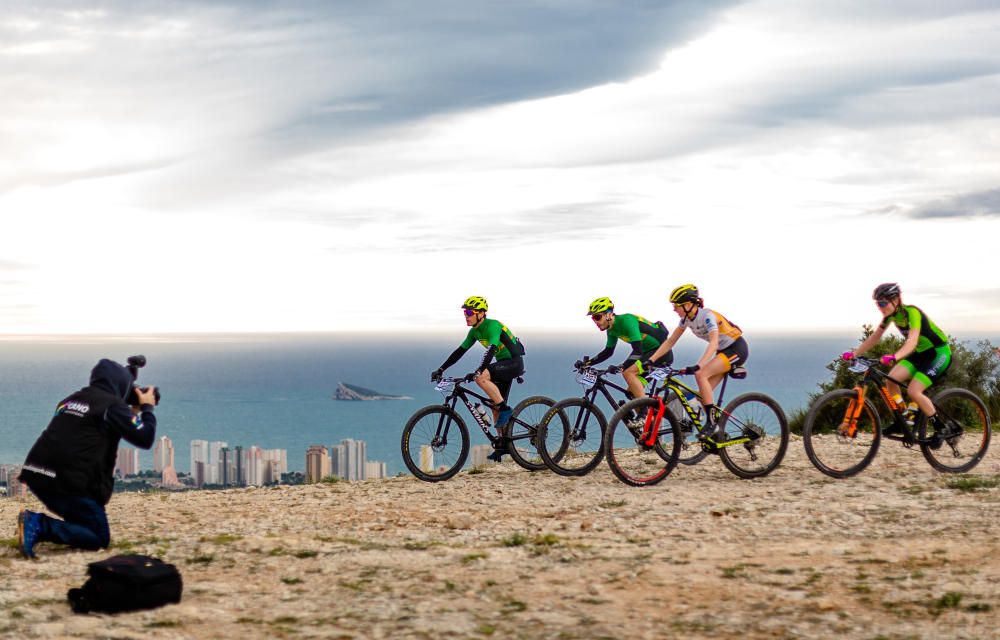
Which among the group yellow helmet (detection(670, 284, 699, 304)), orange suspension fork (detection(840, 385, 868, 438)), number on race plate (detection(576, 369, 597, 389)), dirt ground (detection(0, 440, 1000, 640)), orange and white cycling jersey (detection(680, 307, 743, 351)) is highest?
yellow helmet (detection(670, 284, 699, 304))

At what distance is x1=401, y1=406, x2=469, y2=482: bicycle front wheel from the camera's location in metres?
12.6

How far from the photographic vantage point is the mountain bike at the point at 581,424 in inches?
486

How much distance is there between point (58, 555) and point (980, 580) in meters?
7.63

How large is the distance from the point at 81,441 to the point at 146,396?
67 cm

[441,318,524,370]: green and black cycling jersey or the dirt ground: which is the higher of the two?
[441,318,524,370]: green and black cycling jersey

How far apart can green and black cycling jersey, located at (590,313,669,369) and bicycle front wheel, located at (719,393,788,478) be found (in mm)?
1467

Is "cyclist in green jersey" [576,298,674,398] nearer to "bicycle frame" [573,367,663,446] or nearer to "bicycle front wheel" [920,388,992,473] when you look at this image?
"bicycle frame" [573,367,663,446]

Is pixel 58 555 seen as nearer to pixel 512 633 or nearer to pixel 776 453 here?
pixel 512 633

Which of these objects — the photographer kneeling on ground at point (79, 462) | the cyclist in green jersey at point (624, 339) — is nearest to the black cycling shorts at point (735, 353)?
the cyclist in green jersey at point (624, 339)

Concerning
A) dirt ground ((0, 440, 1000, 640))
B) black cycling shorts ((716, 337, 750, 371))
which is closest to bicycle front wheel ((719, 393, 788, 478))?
dirt ground ((0, 440, 1000, 640))

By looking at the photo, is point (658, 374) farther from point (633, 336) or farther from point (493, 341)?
point (493, 341)

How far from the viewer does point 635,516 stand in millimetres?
9656

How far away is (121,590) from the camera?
6.52 metres

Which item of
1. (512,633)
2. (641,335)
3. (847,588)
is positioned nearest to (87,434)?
(512,633)
